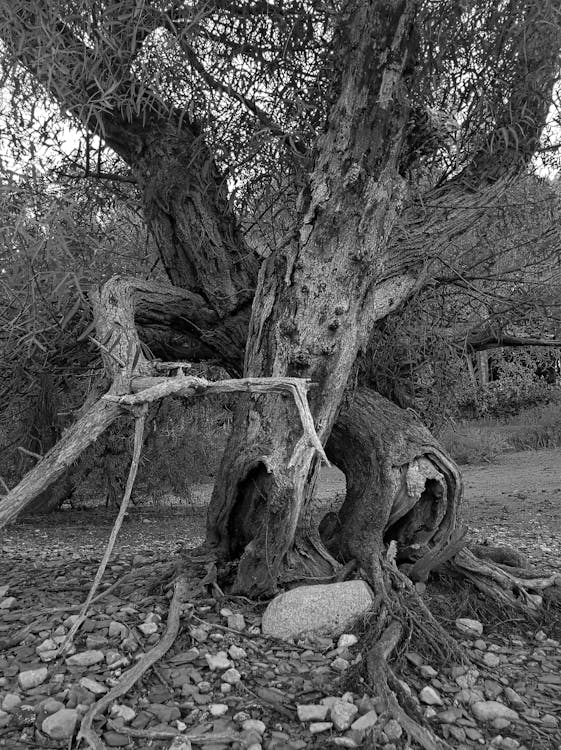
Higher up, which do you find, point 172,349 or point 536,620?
point 172,349

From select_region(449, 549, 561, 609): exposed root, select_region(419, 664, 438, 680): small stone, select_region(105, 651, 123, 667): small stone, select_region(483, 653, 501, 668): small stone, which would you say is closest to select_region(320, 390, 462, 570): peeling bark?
select_region(449, 549, 561, 609): exposed root

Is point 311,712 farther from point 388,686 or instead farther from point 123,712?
point 123,712

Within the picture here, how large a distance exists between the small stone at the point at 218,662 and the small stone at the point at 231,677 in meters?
0.05

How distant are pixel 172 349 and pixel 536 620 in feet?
8.94

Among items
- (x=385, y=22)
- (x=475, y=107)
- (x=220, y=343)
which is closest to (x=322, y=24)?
(x=385, y=22)

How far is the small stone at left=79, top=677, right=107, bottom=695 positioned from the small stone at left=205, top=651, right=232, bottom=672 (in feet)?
1.46

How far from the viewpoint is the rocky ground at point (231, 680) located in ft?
7.76

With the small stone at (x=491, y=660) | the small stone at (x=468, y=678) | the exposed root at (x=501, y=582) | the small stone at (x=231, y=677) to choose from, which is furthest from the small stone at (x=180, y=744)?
the exposed root at (x=501, y=582)

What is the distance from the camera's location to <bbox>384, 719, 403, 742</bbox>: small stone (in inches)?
93.1

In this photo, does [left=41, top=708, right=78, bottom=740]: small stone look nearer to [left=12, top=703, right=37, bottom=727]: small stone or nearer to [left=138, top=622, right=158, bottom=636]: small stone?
[left=12, top=703, right=37, bottom=727]: small stone

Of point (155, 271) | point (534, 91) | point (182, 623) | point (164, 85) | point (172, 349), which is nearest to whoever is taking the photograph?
point (182, 623)

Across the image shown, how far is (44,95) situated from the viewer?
3.95 meters

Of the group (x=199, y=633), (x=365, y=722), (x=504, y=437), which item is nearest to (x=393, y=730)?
(x=365, y=722)

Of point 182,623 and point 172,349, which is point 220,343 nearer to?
point 172,349
